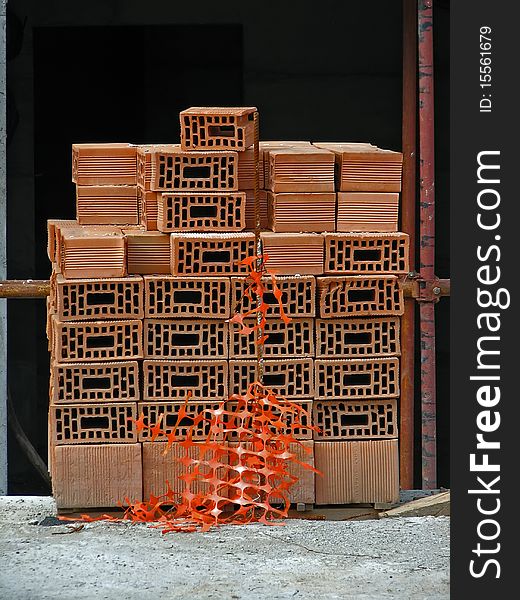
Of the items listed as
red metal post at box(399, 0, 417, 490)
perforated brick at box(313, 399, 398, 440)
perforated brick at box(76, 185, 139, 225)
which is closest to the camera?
perforated brick at box(313, 399, 398, 440)

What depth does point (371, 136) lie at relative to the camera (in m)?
12.2

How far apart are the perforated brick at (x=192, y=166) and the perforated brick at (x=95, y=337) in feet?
2.58

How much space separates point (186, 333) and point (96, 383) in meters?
0.60

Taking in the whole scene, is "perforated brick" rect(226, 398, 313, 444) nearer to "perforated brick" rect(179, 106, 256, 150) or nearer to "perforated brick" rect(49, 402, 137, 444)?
"perforated brick" rect(49, 402, 137, 444)

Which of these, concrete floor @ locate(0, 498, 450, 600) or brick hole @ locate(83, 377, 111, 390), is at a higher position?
brick hole @ locate(83, 377, 111, 390)

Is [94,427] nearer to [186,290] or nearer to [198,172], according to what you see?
[186,290]

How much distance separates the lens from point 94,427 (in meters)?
7.73

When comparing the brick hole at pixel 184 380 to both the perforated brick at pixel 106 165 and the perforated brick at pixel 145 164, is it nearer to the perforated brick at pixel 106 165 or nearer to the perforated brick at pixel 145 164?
the perforated brick at pixel 145 164

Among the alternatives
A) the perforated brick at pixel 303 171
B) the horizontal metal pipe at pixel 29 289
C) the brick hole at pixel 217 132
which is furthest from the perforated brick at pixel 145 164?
the horizontal metal pipe at pixel 29 289

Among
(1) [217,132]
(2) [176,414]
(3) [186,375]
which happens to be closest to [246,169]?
(1) [217,132]

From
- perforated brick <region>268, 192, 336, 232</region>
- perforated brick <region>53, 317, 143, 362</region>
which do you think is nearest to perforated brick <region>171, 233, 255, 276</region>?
perforated brick <region>268, 192, 336, 232</region>

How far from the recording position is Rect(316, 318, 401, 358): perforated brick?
775 cm

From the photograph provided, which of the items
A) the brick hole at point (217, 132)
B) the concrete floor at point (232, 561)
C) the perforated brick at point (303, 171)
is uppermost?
the brick hole at point (217, 132)

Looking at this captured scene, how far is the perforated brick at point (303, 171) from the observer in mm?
7652
